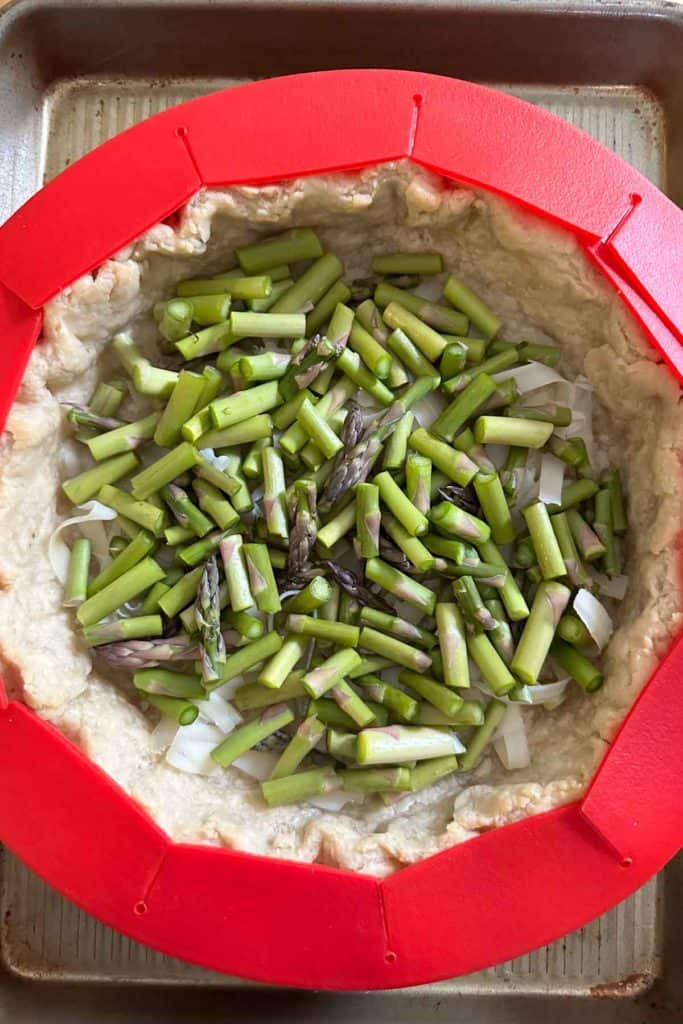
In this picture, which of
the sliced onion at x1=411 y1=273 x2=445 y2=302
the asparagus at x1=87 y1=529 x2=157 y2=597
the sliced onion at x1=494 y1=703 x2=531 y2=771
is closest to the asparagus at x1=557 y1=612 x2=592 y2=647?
the sliced onion at x1=494 y1=703 x2=531 y2=771

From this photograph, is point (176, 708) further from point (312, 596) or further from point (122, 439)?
point (122, 439)

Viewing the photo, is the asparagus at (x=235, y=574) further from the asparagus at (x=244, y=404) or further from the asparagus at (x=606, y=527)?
the asparagus at (x=606, y=527)

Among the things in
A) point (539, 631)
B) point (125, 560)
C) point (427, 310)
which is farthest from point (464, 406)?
point (125, 560)

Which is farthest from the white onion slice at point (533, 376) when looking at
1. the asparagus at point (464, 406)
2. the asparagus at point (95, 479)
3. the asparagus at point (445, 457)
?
the asparagus at point (95, 479)

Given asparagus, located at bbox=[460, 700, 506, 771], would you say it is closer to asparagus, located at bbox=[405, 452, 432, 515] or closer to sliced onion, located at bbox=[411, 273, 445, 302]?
asparagus, located at bbox=[405, 452, 432, 515]

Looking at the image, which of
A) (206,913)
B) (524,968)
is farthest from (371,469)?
(524,968)
